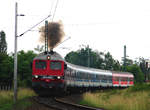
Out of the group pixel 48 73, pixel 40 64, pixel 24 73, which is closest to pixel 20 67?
pixel 24 73

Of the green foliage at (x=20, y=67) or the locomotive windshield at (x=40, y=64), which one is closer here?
the locomotive windshield at (x=40, y=64)

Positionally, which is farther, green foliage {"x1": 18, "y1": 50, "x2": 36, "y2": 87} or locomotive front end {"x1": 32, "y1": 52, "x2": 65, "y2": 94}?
green foliage {"x1": 18, "y1": 50, "x2": 36, "y2": 87}

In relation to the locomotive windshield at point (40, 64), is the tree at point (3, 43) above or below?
above

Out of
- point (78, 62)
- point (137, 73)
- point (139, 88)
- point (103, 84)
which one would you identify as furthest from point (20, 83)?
point (78, 62)

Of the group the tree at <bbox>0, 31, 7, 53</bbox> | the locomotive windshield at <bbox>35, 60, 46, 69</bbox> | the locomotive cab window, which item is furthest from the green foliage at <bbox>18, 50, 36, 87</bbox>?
the tree at <bbox>0, 31, 7, 53</bbox>

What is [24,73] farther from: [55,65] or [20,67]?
[55,65]

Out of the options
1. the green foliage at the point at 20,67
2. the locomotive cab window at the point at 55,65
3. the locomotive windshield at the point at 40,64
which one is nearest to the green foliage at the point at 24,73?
the green foliage at the point at 20,67

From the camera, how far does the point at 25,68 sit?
37.8 meters

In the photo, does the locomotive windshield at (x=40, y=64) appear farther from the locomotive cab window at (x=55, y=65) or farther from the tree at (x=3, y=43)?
the tree at (x=3, y=43)

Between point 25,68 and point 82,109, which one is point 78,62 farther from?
point 82,109

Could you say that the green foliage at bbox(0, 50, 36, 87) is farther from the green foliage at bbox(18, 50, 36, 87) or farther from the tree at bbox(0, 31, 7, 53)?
the tree at bbox(0, 31, 7, 53)

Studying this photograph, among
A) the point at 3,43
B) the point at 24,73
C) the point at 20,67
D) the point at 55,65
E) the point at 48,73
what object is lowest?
the point at 24,73

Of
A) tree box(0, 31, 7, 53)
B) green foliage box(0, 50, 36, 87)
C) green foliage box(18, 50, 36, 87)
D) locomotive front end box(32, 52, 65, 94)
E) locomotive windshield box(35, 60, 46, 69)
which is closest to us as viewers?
locomotive front end box(32, 52, 65, 94)

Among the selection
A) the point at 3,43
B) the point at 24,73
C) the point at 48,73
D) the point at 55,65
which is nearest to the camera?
the point at 48,73
